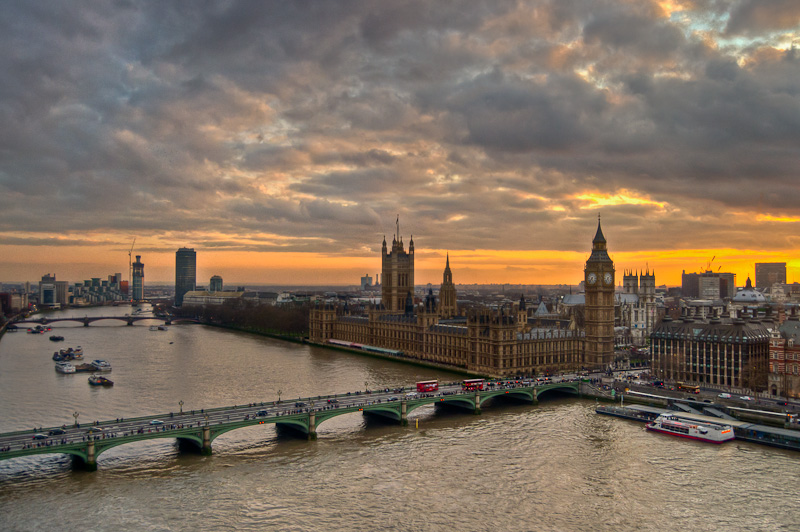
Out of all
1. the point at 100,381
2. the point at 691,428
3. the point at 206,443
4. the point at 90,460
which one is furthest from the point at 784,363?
the point at 100,381

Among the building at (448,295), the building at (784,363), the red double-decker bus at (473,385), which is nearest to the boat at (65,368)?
the red double-decker bus at (473,385)

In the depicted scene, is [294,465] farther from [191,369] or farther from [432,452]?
[191,369]

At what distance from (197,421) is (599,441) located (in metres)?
36.1

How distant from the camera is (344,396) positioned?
7156 centimetres

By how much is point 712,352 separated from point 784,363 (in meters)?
8.79

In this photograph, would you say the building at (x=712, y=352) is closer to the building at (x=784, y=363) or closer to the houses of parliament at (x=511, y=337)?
the building at (x=784, y=363)

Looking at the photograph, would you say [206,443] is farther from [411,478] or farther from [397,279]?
[397,279]

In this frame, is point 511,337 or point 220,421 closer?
point 220,421

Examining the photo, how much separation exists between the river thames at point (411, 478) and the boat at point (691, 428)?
4.39 feet

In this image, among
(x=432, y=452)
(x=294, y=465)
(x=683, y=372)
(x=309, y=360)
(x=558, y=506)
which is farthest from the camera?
(x=309, y=360)

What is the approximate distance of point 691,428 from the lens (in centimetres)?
6181

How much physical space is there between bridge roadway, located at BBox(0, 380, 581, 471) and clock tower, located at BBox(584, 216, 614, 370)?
2691cm

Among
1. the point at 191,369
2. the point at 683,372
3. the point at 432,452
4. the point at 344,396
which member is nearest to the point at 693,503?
→ the point at 432,452

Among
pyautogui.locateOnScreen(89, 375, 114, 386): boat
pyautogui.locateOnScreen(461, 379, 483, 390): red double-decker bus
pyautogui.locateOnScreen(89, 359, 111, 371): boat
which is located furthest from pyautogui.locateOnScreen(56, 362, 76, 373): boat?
pyautogui.locateOnScreen(461, 379, 483, 390): red double-decker bus
